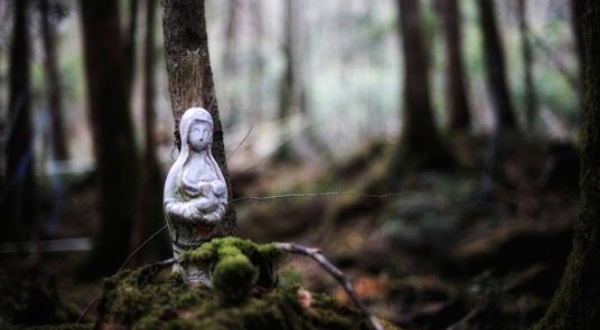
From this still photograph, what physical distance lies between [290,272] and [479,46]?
16.1 meters

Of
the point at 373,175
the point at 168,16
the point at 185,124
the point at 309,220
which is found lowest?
the point at 309,220

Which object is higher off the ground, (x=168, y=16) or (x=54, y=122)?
(x=168, y=16)

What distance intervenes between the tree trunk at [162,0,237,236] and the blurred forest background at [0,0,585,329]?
4.66 ft

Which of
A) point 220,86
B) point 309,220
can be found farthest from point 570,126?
point 220,86

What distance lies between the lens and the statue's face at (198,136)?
4246 mm

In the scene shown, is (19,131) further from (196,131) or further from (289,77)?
(289,77)

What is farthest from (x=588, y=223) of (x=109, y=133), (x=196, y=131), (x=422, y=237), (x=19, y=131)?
(x=19, y=131)

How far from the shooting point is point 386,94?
81.6ft

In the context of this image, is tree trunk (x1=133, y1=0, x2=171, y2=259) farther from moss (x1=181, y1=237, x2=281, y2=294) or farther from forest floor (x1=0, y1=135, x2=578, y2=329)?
moss (x1=181, y1=237, x2=281, y2=294)

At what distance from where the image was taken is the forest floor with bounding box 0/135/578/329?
789cm

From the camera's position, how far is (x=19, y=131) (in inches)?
447

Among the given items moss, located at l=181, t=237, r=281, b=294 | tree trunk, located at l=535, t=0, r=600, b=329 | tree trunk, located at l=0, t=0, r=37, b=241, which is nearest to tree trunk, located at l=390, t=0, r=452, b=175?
tree trunk, located at l=0, t=0, r=37, b=241

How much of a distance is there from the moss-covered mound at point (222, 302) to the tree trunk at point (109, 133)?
279 inches

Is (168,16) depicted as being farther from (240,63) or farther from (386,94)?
(386,94)
